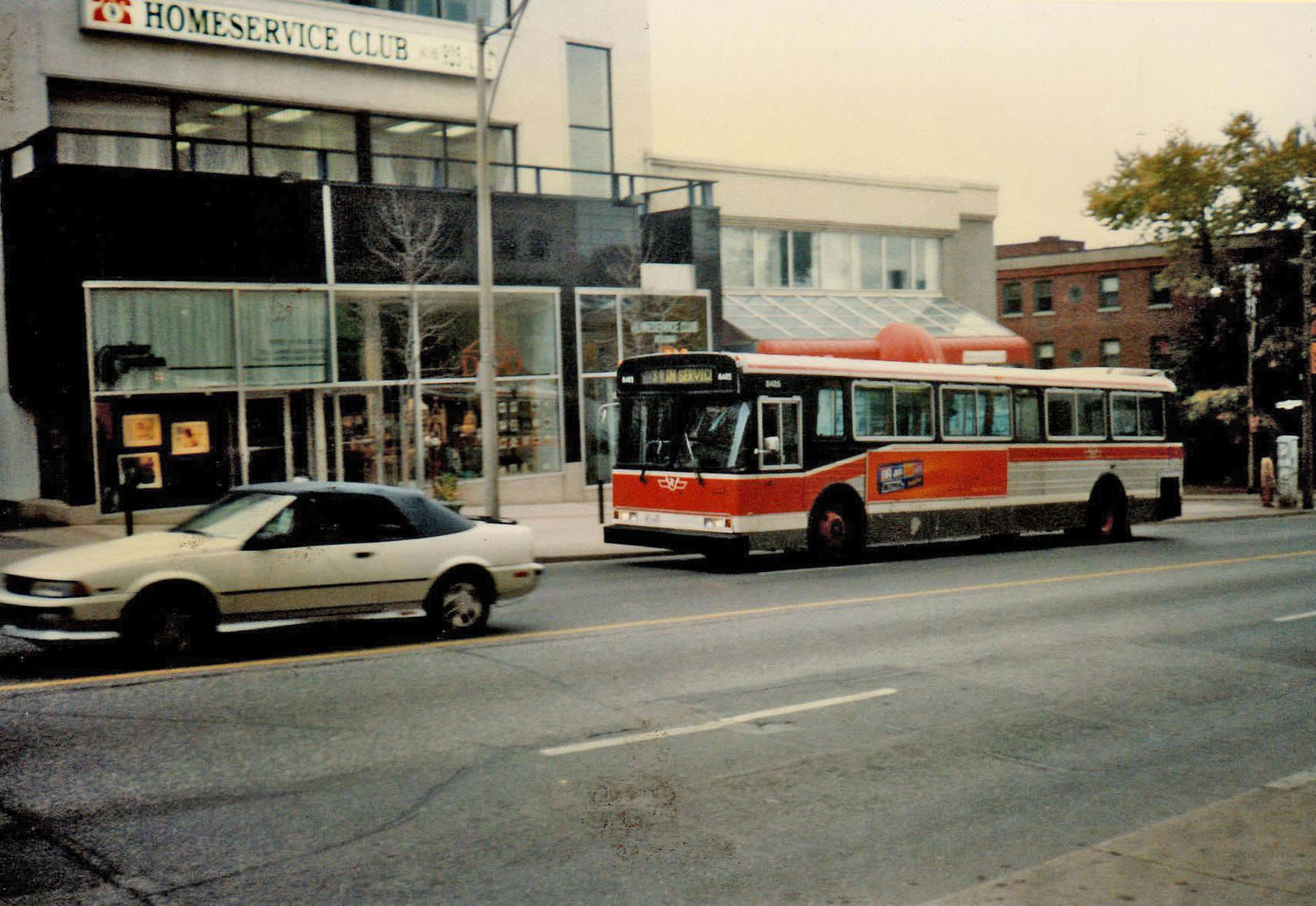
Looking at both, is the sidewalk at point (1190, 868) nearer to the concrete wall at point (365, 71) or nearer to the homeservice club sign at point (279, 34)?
the concrete wall at point (365, 71)

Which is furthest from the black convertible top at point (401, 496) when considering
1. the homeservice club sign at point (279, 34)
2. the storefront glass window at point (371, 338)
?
the homeservice club sign at point (279, 34)

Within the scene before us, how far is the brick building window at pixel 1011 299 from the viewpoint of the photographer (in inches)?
2483

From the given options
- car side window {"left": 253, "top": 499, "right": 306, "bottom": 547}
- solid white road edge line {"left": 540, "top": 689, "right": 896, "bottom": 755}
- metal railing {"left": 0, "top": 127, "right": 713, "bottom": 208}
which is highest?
metal railing {"left": 0, "top": 127, "right": 713, "bottom": 208}

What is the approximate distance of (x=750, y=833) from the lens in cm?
615

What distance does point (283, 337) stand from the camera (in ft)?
79.9

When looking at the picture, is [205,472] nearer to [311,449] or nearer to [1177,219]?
[311,449]

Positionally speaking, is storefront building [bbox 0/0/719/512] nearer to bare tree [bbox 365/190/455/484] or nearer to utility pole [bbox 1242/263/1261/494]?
bare tree [bbox 365/190/455/484]

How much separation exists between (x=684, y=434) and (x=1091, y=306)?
47.9 metres

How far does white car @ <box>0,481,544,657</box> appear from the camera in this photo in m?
9.39

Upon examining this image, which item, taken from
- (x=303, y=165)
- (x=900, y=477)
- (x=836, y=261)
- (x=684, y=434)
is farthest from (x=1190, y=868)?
(x=836, y=261)

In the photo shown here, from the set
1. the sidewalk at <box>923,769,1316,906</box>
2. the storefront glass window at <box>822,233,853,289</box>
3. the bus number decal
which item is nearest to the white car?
the sidewalk at <box>923,769,1316,906</box>

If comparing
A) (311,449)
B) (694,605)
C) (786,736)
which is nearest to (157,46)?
(311,449)

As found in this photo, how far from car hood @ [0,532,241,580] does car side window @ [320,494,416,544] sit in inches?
32.9

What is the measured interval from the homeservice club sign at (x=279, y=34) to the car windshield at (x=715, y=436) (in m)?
14.0
